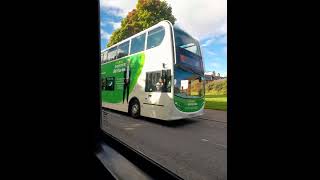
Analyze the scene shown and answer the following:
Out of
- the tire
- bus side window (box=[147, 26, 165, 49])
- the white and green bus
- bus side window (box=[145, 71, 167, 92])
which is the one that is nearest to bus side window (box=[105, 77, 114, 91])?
the white and green bus

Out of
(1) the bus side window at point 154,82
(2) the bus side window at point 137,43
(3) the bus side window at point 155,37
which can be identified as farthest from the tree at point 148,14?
(1) the bus side window at point 154,82

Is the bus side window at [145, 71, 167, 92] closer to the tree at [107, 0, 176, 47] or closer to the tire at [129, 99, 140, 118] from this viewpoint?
the tire at [129, 99, 140, 118]

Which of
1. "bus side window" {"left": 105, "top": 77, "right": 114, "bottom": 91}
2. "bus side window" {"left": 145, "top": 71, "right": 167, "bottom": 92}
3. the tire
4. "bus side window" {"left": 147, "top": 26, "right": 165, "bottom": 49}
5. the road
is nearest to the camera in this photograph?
the road

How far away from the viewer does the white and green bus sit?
4848mm

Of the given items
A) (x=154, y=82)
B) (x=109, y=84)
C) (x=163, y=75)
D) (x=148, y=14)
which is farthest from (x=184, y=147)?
(x=148, y=14)

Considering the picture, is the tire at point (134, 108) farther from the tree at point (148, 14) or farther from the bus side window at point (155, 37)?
the tree at point (148, 14)

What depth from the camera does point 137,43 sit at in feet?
20.0

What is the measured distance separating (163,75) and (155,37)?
1064mm

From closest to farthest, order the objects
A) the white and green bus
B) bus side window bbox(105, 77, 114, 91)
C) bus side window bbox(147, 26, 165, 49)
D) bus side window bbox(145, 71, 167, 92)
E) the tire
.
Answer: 1. the white and green bus
2. bus side window bbox(145, 71, 167, 92)
3. bus side window bbox(147, 26, 165, 49)
4. the tire
5. bus side window bbox(105, 77, 114, 91)

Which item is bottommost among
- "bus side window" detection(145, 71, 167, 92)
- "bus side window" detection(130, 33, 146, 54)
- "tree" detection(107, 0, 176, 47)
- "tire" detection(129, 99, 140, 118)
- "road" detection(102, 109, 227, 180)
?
"road" detection(102, 109, 227, 180)
